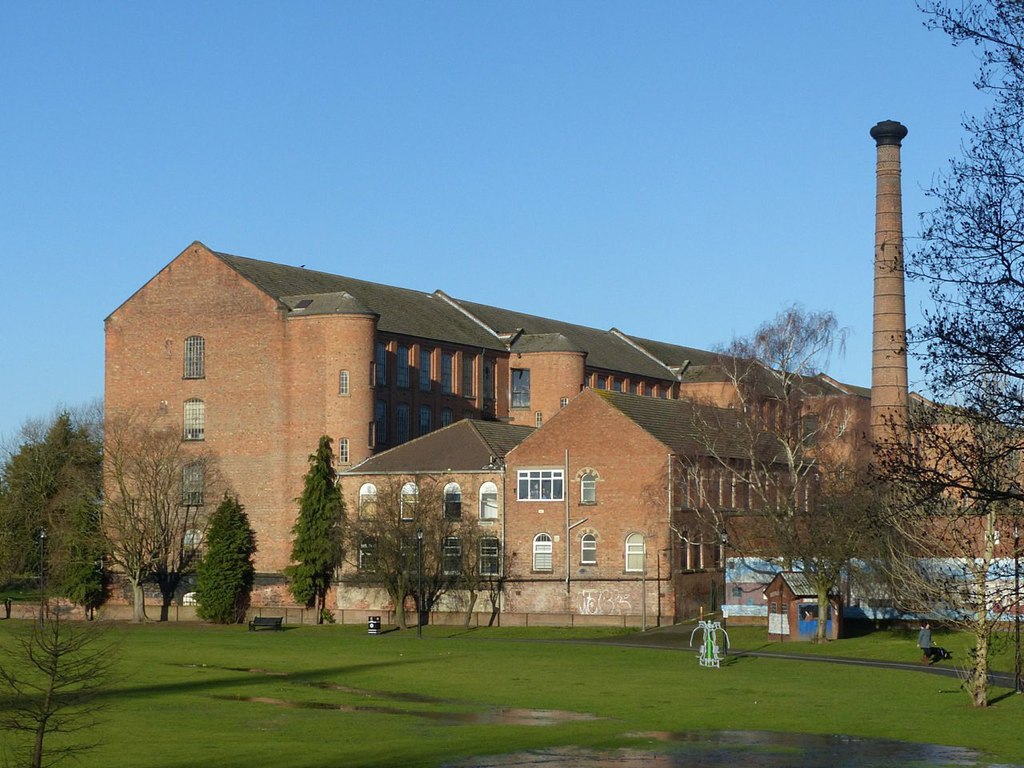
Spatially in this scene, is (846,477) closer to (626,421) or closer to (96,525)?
(626,421)

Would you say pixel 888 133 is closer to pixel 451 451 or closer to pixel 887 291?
pixel 887 291

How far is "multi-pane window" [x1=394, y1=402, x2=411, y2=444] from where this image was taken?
281ft

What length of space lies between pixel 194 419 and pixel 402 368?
12.0 m

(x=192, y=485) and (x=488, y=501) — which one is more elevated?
(x=192, y=485)

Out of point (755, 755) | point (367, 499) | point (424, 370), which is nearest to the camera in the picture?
point (755, 755)

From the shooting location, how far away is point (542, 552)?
236ft

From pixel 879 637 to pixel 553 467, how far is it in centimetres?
1869

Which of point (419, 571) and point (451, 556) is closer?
point (419, 571)

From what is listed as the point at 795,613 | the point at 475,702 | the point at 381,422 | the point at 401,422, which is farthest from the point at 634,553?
the point at 475,702

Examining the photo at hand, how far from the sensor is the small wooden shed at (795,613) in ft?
194

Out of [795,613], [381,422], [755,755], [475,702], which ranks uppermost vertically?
[381,422]

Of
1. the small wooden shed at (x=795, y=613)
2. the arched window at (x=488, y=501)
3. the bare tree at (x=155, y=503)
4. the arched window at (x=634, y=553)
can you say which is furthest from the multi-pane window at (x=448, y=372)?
the small wooden shed at (x=795, y=613)

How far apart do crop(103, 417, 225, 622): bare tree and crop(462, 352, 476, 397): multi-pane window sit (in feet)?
55.2

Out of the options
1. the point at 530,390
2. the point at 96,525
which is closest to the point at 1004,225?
the point at 96,525
